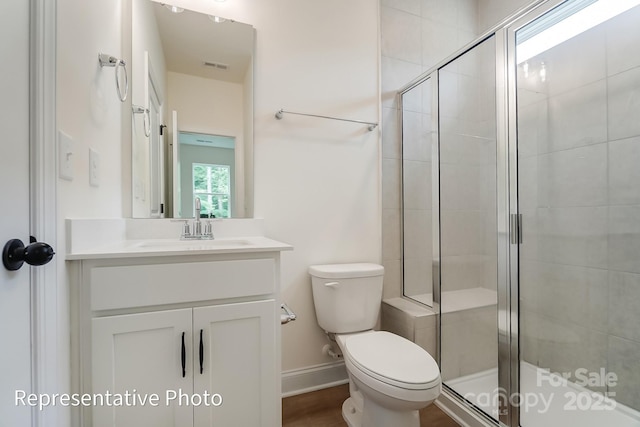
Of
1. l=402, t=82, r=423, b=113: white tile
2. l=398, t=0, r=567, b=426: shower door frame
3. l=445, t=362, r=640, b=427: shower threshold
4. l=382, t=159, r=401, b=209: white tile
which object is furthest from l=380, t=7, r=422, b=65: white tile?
l=445, t=362, r=640, b=427: shower threshold

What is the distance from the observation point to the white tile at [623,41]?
4.33 ft

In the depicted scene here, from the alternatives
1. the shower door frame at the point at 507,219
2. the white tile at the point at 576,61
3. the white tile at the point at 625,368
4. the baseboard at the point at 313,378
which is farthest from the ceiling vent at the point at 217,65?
the white tile at the point at 625,368

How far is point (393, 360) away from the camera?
1165 millimetres

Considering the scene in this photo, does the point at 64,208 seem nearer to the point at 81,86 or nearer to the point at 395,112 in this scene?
the point at 81,86

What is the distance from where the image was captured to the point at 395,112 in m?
1.93

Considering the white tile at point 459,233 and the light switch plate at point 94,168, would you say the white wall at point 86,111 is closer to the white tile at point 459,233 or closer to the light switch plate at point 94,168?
the light switch plate at point 94,168

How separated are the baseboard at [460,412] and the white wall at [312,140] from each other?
2.34 ft

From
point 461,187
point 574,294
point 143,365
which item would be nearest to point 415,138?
point 461,187

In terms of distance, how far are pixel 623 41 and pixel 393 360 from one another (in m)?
1.87

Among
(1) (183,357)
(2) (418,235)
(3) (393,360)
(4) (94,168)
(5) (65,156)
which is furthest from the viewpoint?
(2) (418,235)

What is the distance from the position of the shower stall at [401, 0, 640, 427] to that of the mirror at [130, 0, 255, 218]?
118 cm

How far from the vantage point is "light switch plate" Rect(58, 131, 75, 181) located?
0.79 meters

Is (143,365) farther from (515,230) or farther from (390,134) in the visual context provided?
(390,134)

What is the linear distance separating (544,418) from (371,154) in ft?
5.37
